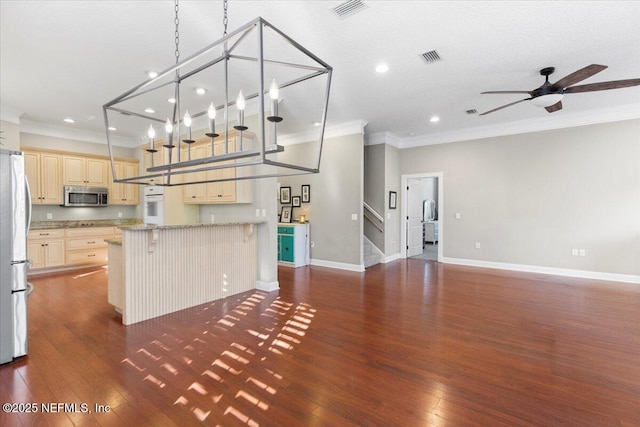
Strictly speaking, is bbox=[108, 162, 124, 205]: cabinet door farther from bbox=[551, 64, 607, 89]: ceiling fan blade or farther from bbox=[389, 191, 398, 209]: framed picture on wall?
bbox=[551, 64, 607, 89]: ceiling fan blade

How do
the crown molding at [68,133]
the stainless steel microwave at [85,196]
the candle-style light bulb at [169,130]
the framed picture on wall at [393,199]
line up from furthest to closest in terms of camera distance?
the framed picture on wall at [393,199] → the stainless steel microwave at [85,196] → the crown molding at [68,133] → the candle-style light bulb at [169,130]

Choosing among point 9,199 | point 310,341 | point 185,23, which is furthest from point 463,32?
point 9,199

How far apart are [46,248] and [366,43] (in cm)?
669

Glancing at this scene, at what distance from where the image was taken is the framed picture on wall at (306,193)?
22.9 feet

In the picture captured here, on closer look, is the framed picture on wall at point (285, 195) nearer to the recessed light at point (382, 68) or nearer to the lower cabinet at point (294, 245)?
the lower cabinet at point (294, 245)

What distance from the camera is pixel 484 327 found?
327 cm

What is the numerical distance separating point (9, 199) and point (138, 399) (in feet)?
6.55

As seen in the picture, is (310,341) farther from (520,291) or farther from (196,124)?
(196,124)

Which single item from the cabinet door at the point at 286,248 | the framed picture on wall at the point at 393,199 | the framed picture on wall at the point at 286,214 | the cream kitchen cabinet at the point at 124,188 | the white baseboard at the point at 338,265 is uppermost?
the cream kitchen cabinet at the point at 124,188

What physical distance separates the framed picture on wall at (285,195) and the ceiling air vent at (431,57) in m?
4.51

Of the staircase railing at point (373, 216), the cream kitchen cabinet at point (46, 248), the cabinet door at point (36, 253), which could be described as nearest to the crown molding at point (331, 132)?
the staircase railing at point (373, 216)

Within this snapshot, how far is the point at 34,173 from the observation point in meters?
5.89

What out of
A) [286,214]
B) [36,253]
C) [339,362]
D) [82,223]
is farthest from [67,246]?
→ [339,362]

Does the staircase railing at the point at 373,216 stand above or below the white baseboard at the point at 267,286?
above
